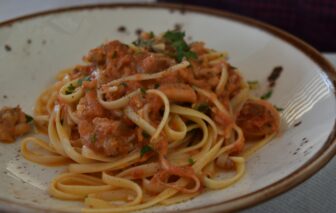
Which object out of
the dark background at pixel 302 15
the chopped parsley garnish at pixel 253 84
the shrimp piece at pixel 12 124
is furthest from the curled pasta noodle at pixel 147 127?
the dark background at pixel 302 15

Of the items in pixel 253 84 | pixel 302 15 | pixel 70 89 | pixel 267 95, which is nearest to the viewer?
pixel 70 89

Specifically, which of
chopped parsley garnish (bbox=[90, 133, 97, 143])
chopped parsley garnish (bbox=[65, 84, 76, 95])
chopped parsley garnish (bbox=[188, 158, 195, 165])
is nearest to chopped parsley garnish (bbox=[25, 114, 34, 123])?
chopped parsley garnish (bbox=[65, 84, 76, 95])

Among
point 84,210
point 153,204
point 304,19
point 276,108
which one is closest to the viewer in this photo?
point 84,210

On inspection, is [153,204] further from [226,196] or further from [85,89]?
[85,89]

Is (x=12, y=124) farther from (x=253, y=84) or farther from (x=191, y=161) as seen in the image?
(x=253, y=84)

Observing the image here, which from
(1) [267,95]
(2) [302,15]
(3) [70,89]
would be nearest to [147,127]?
(3) [70,89]

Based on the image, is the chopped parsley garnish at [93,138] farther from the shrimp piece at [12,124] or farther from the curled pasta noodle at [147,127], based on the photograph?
the shrimp piece at [12,124]

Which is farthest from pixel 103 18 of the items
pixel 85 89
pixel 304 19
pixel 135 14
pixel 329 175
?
pixel 304 19
